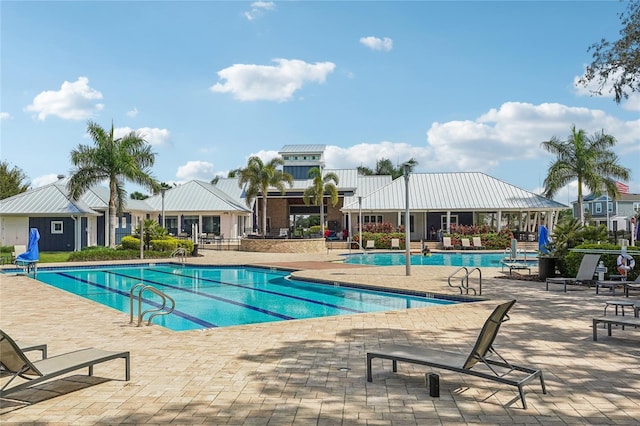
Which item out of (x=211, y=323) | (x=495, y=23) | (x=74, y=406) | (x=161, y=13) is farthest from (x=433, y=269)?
(x=74, y=406)

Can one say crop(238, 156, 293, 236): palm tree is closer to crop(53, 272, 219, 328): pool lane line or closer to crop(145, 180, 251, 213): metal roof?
crop(145, 180, 251, 213): metal roof

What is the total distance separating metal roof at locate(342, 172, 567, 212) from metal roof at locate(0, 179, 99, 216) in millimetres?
17058

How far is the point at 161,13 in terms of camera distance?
523 inches

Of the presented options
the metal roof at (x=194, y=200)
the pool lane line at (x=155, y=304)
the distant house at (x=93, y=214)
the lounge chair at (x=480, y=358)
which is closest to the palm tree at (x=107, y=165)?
the distant house at (x=93, y=214)

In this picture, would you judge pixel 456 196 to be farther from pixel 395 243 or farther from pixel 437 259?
pixel 437 259

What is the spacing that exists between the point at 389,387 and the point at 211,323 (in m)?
6.28

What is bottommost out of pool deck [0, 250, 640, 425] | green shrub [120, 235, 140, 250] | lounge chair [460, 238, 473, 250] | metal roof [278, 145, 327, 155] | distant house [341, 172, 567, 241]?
pool deck [0, 250, 640, 425]

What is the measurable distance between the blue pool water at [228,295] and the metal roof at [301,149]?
1091 inches

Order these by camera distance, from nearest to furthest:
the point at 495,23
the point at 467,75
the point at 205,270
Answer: the point at 495,23, the point at 467,75, the point at 205,270

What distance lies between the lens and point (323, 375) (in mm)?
5332

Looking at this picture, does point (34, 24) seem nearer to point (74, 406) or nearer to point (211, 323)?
point (211, 323)

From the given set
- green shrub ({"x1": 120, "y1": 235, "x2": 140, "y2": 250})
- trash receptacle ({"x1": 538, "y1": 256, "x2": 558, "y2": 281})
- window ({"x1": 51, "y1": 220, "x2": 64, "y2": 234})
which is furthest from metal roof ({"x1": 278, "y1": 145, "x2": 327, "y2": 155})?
trash receptacle ({"x1": 538, "y1": 256, "x2": 558, "y2": 281})

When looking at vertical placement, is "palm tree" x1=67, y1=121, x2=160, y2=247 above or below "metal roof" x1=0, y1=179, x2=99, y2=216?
above

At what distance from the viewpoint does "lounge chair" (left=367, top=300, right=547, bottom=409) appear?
4445 mm
